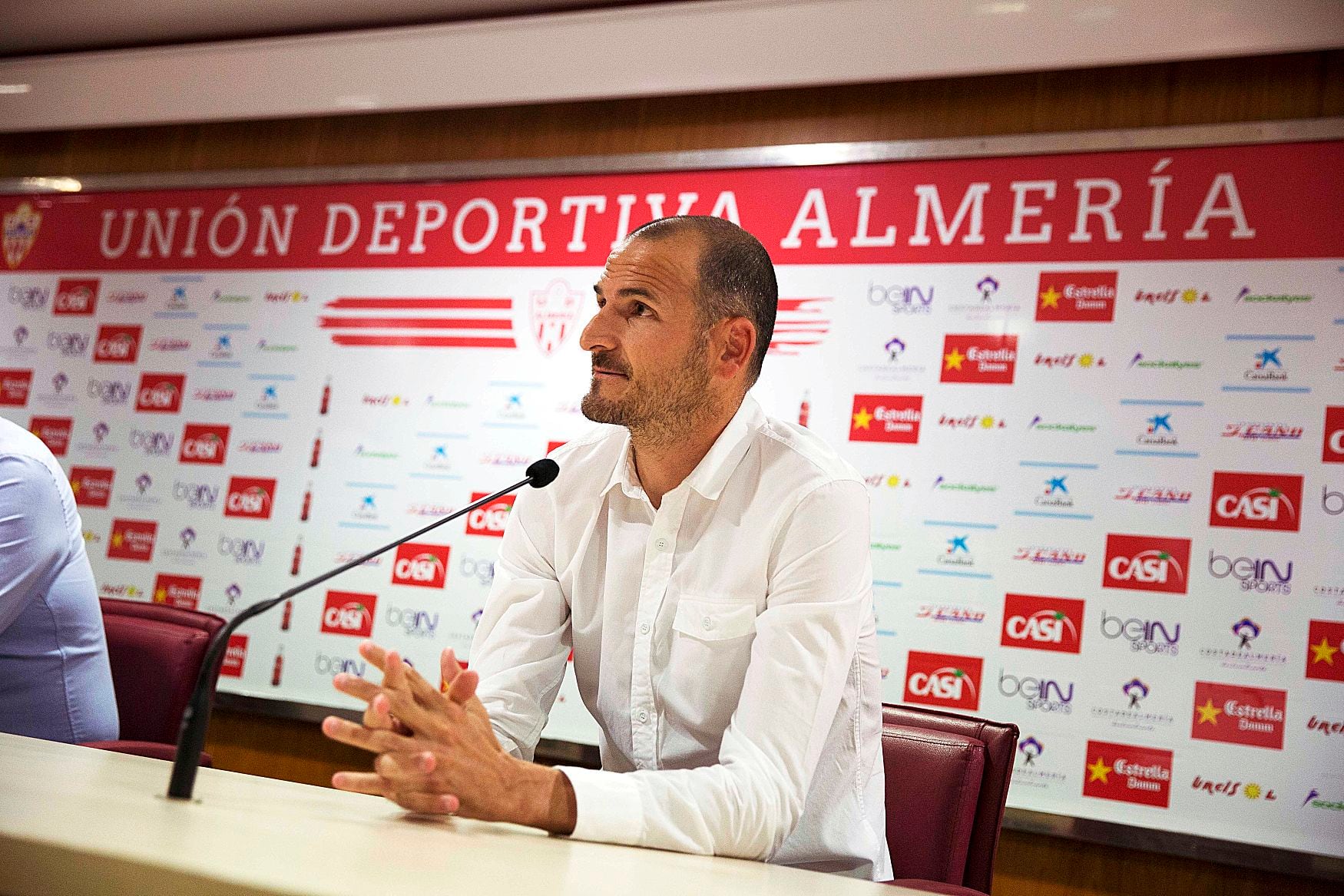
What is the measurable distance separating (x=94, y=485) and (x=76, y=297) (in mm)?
764

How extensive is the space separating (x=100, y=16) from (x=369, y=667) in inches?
105

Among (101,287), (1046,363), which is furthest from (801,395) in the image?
(101,287)

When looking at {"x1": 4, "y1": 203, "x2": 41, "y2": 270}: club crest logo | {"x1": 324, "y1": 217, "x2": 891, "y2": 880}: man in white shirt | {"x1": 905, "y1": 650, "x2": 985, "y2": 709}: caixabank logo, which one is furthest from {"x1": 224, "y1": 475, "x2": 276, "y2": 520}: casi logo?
{"x1": 324, "y1": 217, "x2": 891, "y2": 880}: man in white shirt

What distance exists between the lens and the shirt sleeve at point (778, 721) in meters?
1.19

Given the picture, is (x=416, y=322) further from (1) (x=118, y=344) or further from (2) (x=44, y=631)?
(2) (x=44, y=631)

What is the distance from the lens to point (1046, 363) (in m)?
2.97

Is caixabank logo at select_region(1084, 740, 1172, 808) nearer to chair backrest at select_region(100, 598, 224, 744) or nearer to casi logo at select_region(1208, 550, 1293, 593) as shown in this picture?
casi logo at select_region(1208, 550, 1293, 593)

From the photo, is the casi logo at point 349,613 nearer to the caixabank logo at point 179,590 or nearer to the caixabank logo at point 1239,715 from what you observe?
the caixabank logo at point 179,590

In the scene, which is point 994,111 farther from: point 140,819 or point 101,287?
point 101,287

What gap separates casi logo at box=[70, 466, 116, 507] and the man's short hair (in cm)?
315

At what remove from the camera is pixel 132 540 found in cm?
405

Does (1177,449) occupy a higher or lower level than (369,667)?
higher

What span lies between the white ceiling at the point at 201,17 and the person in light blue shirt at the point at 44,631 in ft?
7.66

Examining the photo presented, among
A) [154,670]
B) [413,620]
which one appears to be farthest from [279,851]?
[413,620]
